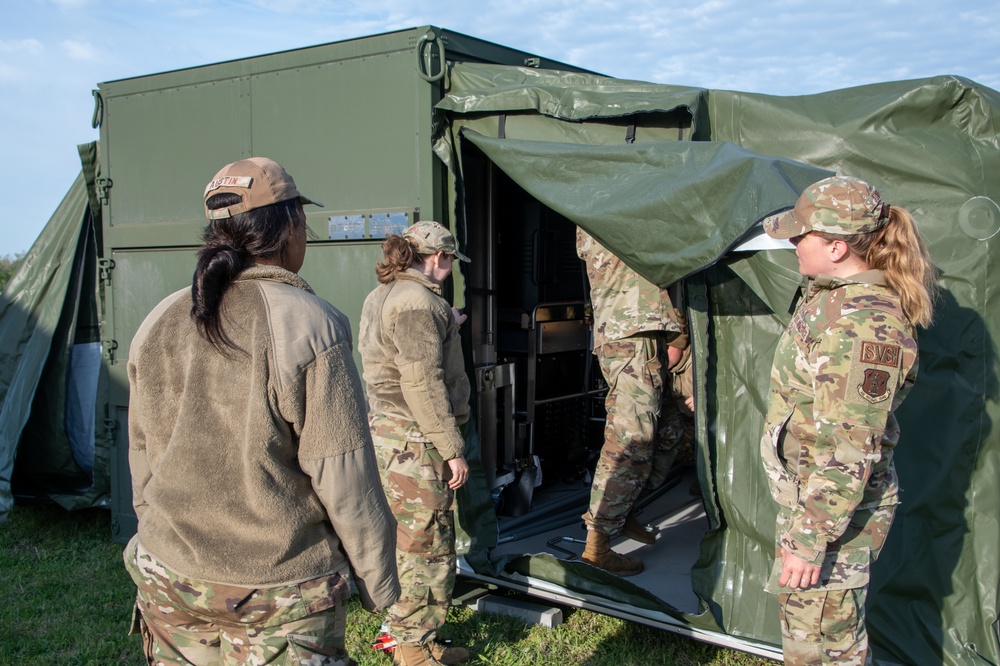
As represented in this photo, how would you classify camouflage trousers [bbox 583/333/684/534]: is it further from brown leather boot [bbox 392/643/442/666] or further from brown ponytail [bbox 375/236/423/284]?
brown ponytail [bbox 375/236/423/284]

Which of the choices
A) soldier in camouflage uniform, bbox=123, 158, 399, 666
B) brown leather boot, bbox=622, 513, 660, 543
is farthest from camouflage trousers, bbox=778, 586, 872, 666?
brown leather boot, bbox=622, 513, 660, 543

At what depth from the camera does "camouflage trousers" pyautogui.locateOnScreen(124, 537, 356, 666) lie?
6.29 feet

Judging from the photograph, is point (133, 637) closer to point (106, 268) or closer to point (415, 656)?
point (415, 656)

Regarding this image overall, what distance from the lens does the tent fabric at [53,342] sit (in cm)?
579

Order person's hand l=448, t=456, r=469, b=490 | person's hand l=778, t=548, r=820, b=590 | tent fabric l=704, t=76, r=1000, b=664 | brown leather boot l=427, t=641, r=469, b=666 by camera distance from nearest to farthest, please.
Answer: person's hand l=778, t=548, r=820, b=590, tent fabric l=704, t=76, r=1000, b=664, person's hand l=448, t=456, r=469, b=490, brown leather boot l=427, t=641, r=469, b=666

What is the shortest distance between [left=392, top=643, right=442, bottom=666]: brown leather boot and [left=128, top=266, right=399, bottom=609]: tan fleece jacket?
6.06ft

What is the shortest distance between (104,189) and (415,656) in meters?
3.50

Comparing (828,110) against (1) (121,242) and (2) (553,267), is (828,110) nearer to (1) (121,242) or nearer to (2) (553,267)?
(2) (553,267)

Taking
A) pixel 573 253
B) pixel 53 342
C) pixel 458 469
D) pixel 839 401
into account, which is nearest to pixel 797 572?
pixel 839 401

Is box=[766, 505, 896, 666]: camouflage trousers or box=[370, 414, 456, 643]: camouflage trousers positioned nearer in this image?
box=[766, 505, 896, 666]: camouflage trousers

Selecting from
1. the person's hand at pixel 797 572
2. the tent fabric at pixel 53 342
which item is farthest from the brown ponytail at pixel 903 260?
the tent fabric at pixel 53 342

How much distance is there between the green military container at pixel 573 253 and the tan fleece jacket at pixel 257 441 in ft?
5.20

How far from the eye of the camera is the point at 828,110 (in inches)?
134

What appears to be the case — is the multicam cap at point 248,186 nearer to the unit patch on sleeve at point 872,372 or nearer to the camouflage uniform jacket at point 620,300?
the unit patch on sleeve at point 872,372
